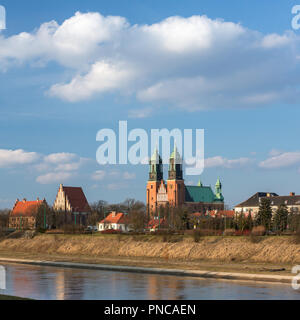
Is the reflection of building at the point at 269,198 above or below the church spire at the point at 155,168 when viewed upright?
below

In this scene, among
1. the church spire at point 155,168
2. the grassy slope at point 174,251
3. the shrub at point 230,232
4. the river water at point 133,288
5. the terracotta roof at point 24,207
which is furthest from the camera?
the church spire at point 155,168

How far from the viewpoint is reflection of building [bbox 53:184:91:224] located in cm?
14612

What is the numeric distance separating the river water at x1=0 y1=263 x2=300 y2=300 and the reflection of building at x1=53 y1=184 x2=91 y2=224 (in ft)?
380

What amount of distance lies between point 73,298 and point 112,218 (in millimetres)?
88117

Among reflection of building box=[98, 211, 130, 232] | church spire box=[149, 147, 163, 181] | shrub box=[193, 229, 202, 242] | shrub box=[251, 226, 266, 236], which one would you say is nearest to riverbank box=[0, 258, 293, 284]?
shrub box=[193, 229, 202, 242]

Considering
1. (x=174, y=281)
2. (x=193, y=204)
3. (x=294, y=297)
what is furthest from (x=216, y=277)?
(x=193, y=204)

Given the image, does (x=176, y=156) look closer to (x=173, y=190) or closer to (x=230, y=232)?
(x=173, y=190)

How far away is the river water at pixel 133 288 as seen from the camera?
21.4 metres

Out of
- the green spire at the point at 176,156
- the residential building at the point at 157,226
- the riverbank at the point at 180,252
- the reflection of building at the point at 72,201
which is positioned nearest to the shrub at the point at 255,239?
the riverbank at the point at 180,252

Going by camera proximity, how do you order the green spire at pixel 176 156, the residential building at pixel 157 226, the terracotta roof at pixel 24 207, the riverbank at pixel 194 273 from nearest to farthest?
the riverbank at pixel 194 273 → the residential building at pixel 157 226 → the terracotta roof at pixel 24 207 → the green spire at pixel 176 156

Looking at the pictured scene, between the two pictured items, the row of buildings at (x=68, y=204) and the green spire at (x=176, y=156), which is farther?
the green spire at (x=176, y=156)

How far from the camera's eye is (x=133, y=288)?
2425 cm

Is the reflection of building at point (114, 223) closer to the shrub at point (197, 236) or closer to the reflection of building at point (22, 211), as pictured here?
the reflection of building at point (22, 211)

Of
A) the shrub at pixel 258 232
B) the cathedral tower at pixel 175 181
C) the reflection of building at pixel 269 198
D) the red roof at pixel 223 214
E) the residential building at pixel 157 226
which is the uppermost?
the cathedral tower at pixel 175 181
